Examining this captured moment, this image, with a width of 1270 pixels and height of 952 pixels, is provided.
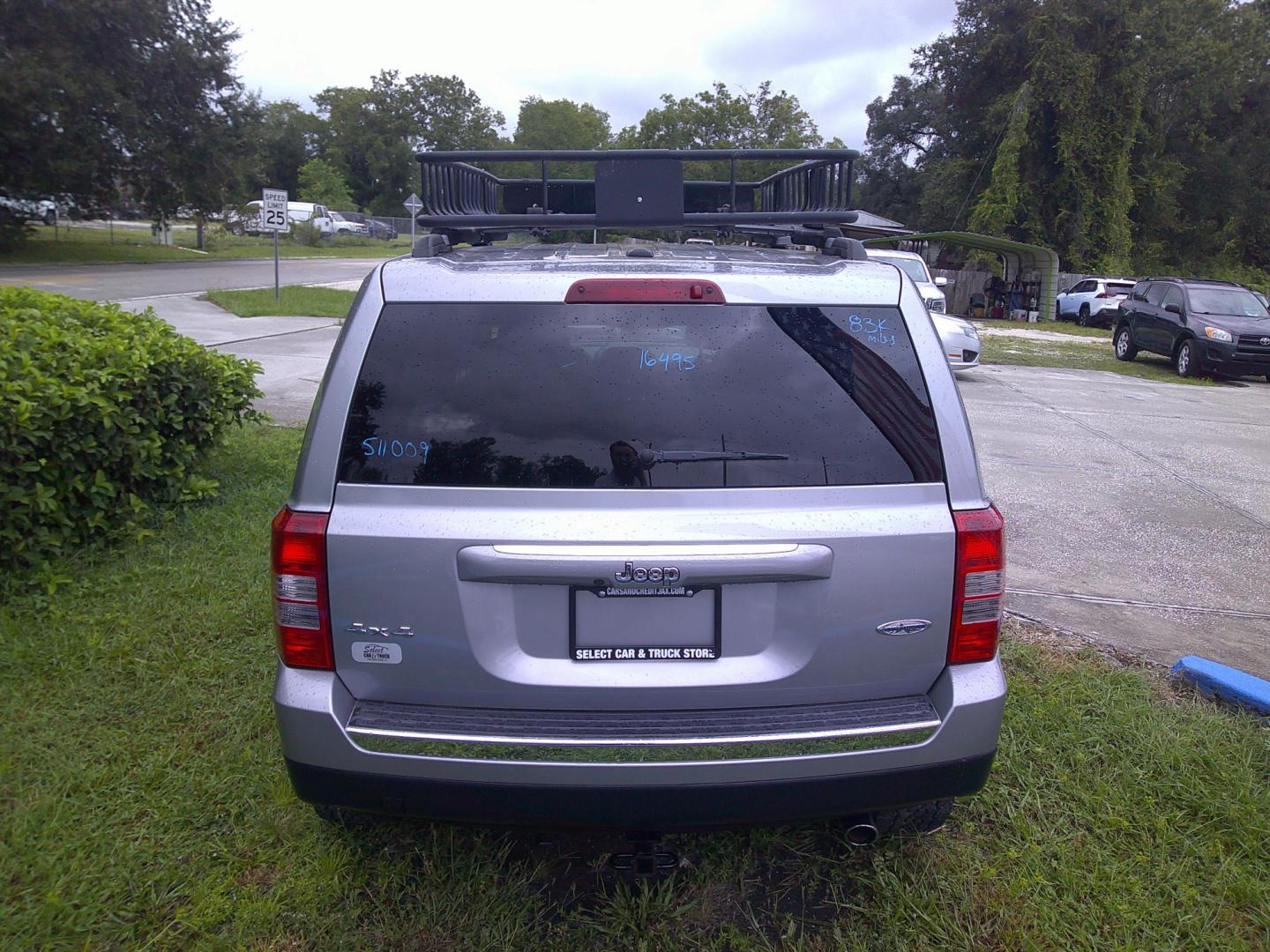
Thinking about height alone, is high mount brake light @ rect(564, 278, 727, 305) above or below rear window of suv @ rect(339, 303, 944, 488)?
above

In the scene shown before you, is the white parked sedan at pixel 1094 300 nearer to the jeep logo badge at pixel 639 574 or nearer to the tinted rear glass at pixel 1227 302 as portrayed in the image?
the tinted rear glass at pixel 1227 302

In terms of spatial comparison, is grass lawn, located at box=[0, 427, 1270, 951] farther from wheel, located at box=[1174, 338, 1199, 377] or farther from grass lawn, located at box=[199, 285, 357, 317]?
wheel, located at box=[1174, 338, 1199, 377]

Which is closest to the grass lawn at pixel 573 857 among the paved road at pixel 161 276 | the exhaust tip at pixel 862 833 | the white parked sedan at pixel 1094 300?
the exhaust tip at pixel 862 833

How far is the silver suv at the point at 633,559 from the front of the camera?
2416 mm

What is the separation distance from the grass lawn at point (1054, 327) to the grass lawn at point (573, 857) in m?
23.4

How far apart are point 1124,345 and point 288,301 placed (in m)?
17.5

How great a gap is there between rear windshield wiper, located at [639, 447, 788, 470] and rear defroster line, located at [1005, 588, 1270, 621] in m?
3.57

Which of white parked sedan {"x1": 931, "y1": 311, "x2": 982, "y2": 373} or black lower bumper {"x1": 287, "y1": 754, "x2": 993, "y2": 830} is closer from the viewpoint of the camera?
black lower bumper {"x1": 287, "y1": 754, "x2": 993, "y2": 830}

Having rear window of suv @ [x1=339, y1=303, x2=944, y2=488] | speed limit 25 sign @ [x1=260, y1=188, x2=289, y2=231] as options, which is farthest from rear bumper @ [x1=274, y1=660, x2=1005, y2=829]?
speed limit 25 sign @ [x1=260, y1=188, x2=289, y2=231]

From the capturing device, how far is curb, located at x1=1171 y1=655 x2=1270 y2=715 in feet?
13.1

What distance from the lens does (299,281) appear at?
2842 centimetres

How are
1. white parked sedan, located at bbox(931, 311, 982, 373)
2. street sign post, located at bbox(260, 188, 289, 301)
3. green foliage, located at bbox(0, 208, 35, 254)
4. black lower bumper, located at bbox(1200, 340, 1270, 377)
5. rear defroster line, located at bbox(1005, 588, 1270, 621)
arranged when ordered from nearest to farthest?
rear defroster line, located at bbox(1005, 588, 1270, 621) → white parked sedan, located at bbox(931, 311, 982, 373) → black lower bumper, located at bbox(1200, 340, 1270, 377) → street sign post, located at bbox(260, 188, 289, 301) → green foliage, located at bbox(0, 208, 35, 254)

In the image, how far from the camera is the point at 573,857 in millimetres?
3168

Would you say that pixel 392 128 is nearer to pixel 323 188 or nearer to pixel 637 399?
pixel 323 188
